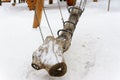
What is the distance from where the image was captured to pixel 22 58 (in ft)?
9.14

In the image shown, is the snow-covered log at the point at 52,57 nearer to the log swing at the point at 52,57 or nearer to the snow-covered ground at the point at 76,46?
the log swing at the point at 52,57

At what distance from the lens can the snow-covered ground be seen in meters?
2.52

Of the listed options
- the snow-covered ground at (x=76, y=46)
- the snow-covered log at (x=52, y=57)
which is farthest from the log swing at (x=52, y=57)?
the snow-covered ground at (x=76, y=46)

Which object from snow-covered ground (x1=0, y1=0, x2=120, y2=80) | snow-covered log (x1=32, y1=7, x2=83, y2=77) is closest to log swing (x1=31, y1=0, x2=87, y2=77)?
snow-covered log (x1=32, y1=7, x2=83, y2=77)

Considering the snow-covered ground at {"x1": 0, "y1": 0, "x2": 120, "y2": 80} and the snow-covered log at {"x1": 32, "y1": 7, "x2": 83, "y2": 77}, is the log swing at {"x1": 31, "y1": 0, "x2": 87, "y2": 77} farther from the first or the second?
the snow-covered ground at {"x1": 0, "y1": 0, "x2": 120, "y2": 80}

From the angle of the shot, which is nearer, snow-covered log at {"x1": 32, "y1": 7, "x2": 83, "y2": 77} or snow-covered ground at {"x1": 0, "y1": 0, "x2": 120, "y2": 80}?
snow-covered log at {"x1": 32, "y1": 7, "x2": 83, "y2": 77}

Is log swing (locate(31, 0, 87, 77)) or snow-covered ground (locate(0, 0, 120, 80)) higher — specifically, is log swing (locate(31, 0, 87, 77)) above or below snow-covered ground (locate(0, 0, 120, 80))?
above

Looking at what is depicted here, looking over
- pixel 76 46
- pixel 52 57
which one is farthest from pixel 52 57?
pixel 76 46

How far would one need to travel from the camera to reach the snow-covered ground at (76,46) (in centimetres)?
252

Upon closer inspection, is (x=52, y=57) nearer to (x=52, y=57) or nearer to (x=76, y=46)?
(x=52, y=57)

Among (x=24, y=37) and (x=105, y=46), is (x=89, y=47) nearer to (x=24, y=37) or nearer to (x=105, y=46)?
(x=105, y=46)

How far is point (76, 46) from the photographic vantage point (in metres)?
3.16

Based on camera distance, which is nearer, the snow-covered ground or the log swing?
the log swing

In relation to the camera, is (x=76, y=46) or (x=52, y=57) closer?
(x=52, y=57)
